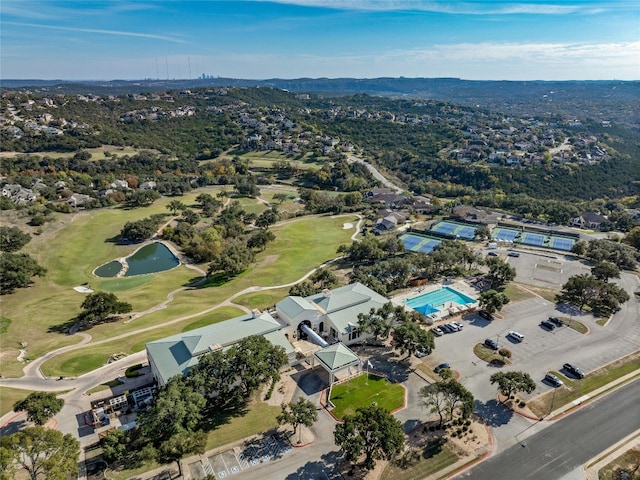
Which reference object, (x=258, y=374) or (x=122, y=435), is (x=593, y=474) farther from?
(x=122, y=435)

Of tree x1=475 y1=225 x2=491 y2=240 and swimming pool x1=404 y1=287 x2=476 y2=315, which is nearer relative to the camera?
swimming pool x1=404 y1=287 x2=476 y2=315

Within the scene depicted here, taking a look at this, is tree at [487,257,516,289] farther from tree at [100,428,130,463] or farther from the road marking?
tree at [100,428,130,463]

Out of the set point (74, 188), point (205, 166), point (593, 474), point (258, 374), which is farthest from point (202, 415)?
point (205, 166)

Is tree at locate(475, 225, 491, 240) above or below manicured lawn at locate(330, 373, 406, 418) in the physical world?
above

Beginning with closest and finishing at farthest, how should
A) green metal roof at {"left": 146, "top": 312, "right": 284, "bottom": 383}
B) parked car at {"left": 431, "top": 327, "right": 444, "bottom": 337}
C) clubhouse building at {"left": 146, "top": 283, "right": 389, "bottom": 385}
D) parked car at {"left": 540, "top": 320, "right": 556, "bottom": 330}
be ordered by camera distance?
1. green metal roof at {"left": 146, "top": 312, "right": 284, "bottom": 383}
2. clubhouse building at {"left": 146, "top": 283, "right": 389, "bottom": 385}
3. parked car at {"left": 431, "top": 327, "right": 444, "bottom": 337}
4. parked car at {"left": 540, "top": 320, "right": 556, "bottom": 330}

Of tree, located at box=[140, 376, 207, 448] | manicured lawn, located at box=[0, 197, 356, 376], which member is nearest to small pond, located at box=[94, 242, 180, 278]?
manicured lawn, located at box=[0, 197, 356, 376]

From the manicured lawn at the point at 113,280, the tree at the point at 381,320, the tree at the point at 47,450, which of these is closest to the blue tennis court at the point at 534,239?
the manicured lawn at the point at 113,280

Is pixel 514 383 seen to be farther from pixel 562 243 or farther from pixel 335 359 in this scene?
pixel 562 243

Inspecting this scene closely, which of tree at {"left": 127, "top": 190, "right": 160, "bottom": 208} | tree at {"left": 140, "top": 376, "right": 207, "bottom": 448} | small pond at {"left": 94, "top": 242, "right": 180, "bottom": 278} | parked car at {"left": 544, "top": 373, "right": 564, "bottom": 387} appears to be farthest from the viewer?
tree at {"left": 127, "top": 190, "right": 160, "bottom": 208}
